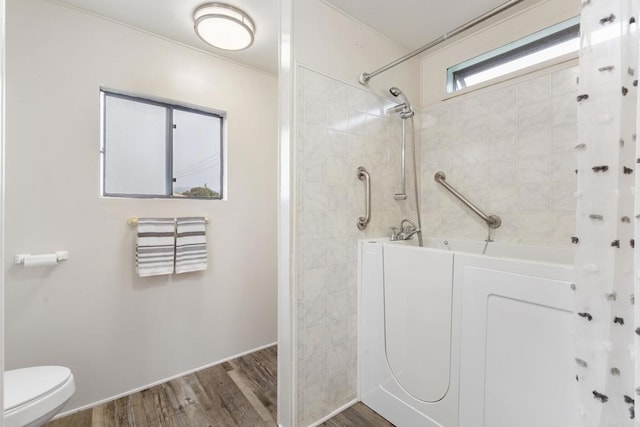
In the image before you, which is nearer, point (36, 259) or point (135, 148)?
point (36, 259)

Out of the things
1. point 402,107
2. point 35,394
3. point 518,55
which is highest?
point 518,55

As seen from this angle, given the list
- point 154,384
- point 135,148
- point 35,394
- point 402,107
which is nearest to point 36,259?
point 35,394

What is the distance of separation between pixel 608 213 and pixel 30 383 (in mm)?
2352

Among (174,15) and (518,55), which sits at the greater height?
(174,15)

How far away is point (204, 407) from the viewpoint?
166 centimetres

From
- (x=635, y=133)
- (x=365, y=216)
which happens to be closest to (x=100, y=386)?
(x=365, y=216)

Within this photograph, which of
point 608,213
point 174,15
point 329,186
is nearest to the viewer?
point 608,213

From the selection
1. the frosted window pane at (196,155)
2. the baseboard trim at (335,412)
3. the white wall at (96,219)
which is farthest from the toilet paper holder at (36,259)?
the baseboard trim at (335,412)

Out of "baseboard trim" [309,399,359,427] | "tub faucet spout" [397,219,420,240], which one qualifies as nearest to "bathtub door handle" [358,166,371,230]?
"tub faucet spout" [397,219,420,240]

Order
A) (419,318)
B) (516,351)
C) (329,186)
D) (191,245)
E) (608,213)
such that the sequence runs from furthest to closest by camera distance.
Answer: (191,245)
(329,186)
(419,318)
(516,351)
(608,213)

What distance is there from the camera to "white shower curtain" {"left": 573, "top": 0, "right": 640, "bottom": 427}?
77cm

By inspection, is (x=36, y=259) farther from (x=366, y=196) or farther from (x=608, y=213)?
(x=608, y=213)

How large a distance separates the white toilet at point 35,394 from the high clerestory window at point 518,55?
2921mm

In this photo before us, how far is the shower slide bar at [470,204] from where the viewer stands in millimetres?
1788
